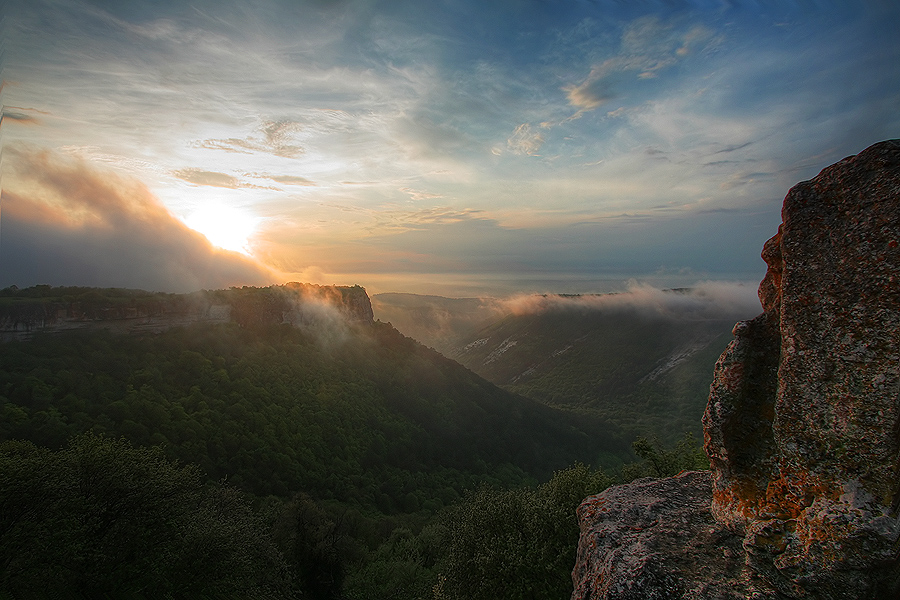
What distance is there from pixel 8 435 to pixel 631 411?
623ft

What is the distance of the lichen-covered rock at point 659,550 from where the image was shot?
8.20 meters

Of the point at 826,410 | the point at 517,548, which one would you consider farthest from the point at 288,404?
the point at 826,410

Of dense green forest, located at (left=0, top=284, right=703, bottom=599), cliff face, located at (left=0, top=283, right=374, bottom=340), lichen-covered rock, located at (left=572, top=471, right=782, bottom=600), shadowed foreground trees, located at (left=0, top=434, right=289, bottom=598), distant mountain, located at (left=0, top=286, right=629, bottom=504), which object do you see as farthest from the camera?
cliff face, located at (left=0, top=283, right=374, bottom=340)

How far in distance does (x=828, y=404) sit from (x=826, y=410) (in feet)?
0.41

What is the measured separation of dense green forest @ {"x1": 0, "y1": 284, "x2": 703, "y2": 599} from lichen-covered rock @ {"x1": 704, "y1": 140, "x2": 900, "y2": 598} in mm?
11947

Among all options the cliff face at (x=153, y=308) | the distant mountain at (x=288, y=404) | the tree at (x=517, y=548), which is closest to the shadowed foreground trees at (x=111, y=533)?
the tree at (x=517, y=548)

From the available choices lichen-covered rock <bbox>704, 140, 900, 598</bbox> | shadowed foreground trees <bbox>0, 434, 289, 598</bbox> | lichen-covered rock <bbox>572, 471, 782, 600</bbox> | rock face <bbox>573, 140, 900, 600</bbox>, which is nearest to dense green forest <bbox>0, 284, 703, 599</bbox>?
shadowed foreground trees <bbox>0, 434, 289, 598</bbox>

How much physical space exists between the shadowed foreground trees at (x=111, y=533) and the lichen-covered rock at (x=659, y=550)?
699 inches

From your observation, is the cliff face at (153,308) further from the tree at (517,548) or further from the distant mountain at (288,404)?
the tree at (517,548)

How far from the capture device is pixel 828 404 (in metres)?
7.95

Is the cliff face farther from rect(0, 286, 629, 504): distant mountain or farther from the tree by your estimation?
the tree

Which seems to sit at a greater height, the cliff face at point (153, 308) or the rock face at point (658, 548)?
the cliff face at point (153, 308)

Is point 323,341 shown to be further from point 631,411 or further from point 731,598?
point 631,411

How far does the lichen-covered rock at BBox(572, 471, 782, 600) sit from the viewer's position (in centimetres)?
820
